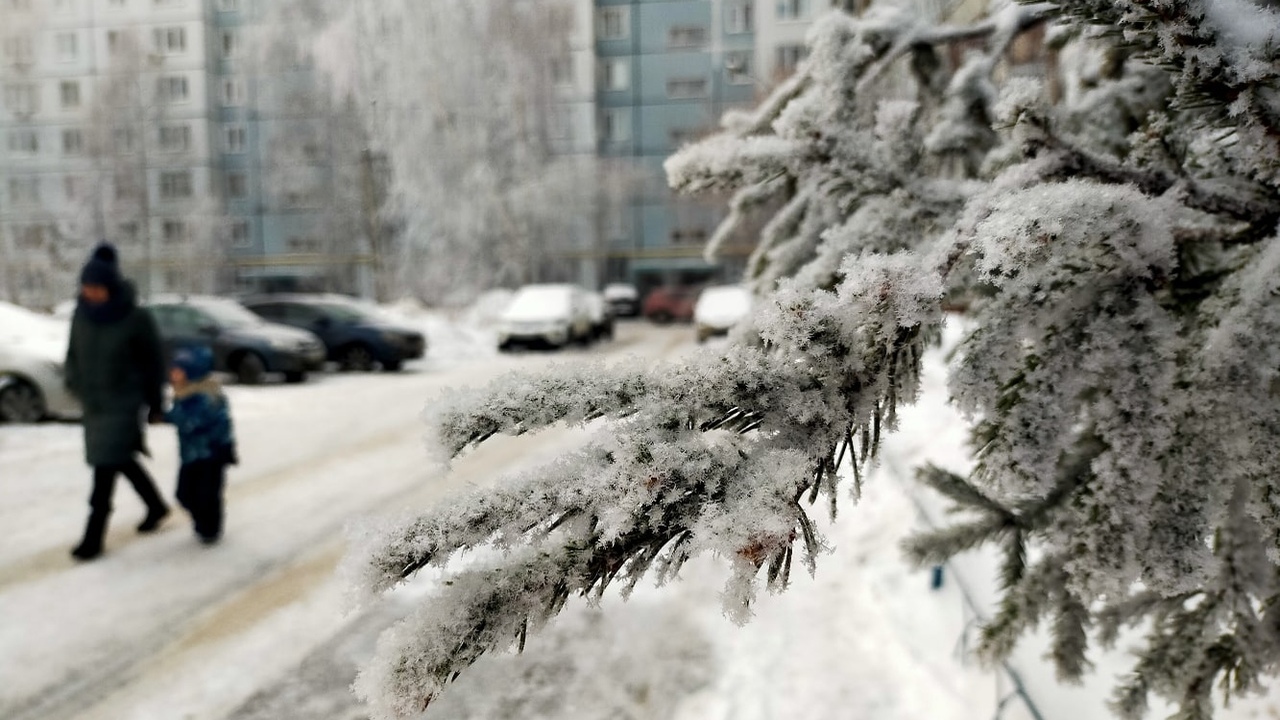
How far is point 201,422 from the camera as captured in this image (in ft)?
16.2


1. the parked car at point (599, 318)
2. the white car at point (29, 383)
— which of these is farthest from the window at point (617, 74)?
the white car at point (29, 383)

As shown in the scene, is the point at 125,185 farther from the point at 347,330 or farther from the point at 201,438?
the point at 201,438

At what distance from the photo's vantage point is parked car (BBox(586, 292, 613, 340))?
22.3 meters

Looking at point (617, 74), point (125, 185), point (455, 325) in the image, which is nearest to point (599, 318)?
point (455, 325)

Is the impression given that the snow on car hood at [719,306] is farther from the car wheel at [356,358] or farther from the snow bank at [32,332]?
the snow bank at [32,332]

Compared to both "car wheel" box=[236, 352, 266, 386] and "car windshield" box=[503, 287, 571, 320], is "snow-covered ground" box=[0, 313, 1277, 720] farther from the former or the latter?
"car windshield" box=[503, 287, 571, 320]

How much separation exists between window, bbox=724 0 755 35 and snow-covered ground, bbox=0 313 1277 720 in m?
30.7

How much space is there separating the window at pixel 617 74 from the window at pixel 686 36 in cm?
241

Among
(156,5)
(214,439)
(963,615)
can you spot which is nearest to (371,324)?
(214,439)

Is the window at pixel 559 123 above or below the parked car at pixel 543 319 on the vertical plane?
above

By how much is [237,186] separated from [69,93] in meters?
8.49

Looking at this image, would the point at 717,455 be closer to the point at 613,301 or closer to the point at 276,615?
the point at 276,615

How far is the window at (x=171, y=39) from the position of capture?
3175 cm

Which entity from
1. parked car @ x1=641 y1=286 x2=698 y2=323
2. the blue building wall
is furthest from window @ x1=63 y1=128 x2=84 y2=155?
parked car @ x1=641 y1=286 x2=698 y2=323
